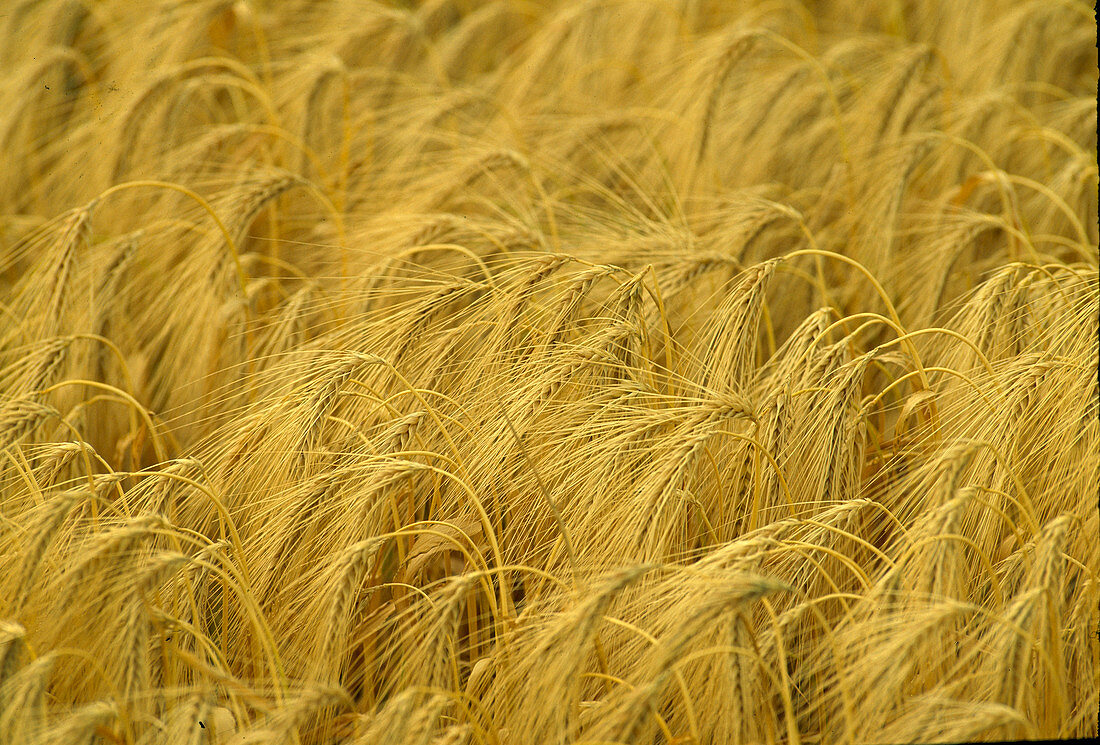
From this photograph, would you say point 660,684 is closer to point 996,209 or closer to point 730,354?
point 730,354

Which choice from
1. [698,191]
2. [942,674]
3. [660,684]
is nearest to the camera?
[660,684]

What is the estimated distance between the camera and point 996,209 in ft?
9.14

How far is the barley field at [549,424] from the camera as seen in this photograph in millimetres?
1326

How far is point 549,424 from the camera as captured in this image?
5.53 feet

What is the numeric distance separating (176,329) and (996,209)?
2420 mm

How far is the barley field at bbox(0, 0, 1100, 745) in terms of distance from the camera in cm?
133

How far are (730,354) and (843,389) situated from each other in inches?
9.6

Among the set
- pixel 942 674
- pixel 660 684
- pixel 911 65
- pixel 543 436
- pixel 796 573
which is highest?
pixel 911 65

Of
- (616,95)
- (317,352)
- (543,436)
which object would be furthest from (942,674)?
(616,95)

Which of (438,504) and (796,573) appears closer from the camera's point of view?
(796,573)

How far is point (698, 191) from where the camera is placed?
2.68 meters

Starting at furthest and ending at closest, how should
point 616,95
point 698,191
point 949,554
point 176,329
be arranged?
point 616,95, point 698,191, point 176,329, point 949,554

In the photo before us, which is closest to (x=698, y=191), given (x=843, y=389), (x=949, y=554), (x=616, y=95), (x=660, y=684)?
(x=616, y=95)

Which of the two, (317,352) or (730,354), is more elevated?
(317,352)
